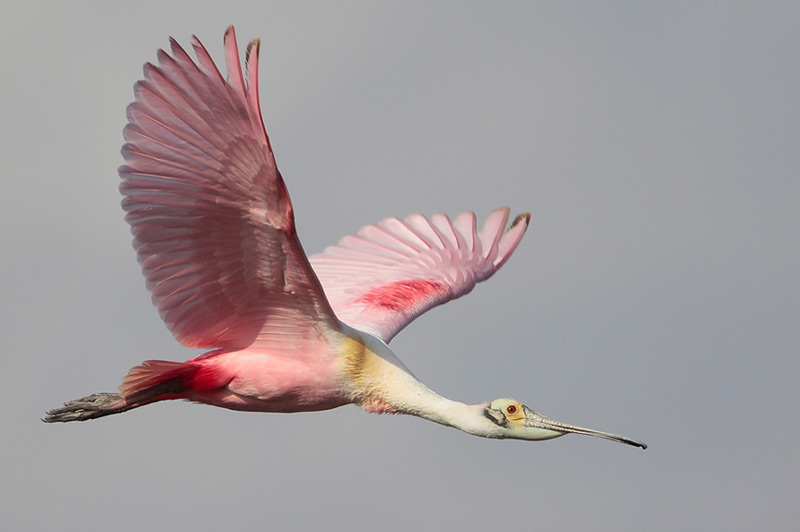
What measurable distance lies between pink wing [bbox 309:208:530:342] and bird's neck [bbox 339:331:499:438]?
94.6 inches

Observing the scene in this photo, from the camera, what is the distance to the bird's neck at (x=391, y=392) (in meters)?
12.5

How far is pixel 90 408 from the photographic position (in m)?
13.4

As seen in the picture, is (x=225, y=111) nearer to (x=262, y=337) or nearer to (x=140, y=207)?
(x=140, y=207)

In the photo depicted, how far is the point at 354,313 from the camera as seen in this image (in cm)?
1474

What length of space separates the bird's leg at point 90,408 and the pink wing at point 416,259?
278cm

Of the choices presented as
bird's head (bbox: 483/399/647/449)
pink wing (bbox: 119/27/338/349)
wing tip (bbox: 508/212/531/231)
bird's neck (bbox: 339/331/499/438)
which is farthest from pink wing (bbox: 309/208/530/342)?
pink wing (bbox: 119/27/338/349)

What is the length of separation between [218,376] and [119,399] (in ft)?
4.87

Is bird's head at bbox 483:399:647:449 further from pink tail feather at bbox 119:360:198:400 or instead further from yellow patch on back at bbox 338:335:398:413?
pink tail feather at bbox 119:360:198:400

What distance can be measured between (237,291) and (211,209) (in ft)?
3.63

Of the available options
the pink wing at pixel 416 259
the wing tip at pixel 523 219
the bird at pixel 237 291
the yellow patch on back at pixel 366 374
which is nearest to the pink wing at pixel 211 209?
the bird at pixel 237 291

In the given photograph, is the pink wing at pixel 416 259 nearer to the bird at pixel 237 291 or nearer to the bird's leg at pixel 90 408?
the bird at pixel 237 291

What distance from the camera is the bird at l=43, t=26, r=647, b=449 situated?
34.6 feet

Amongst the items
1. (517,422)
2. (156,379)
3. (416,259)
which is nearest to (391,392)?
(517,422)

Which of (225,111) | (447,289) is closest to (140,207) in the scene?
(225,111)
